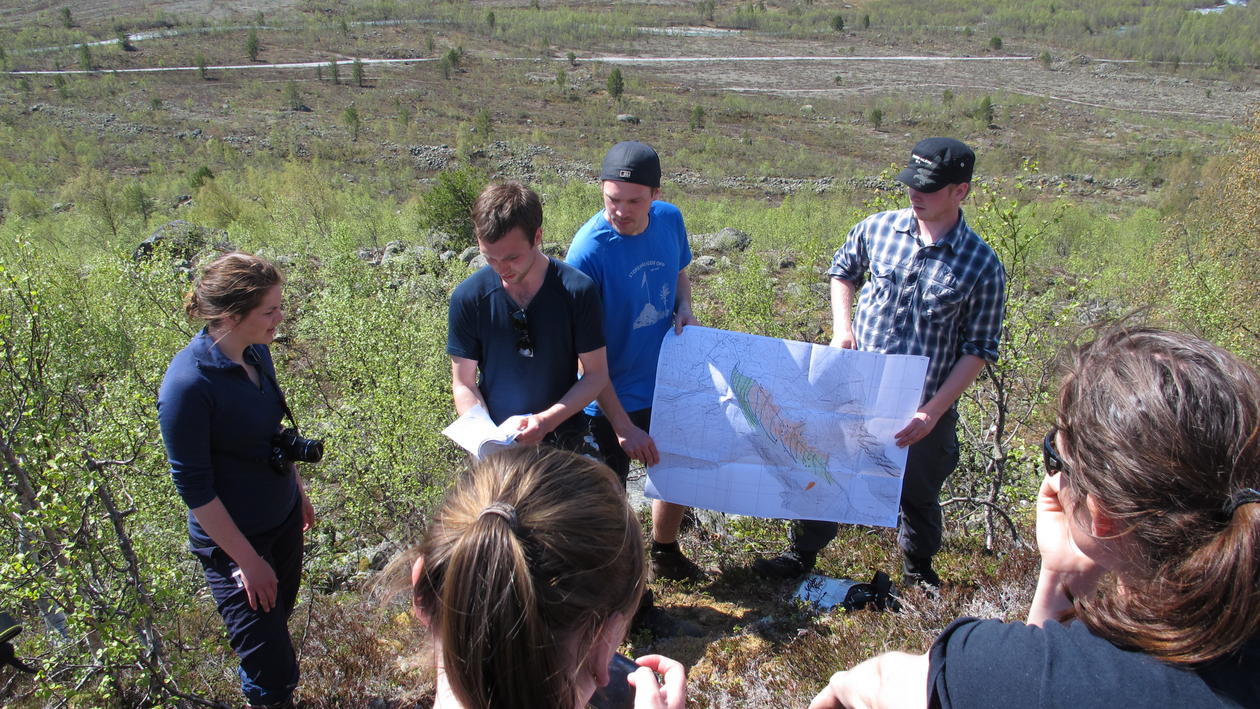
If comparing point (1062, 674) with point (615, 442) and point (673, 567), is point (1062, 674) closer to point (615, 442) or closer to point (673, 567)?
point (615, 442)

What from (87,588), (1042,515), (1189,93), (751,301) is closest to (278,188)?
(751,301)

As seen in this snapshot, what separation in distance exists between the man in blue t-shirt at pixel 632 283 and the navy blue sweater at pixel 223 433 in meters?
1.29

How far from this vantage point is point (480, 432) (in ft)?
8.80

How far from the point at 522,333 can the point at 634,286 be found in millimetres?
601

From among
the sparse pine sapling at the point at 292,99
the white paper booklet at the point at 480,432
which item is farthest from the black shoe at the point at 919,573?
the sparse pine sapling at the point at 292,99

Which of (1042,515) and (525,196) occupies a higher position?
(525,196)

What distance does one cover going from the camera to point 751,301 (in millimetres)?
9688

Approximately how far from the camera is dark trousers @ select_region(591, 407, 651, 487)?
3.35m

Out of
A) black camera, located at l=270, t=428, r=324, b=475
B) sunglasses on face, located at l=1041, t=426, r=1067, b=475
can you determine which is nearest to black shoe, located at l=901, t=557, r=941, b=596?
sunglasses on face, located at l=1041, t=426, r=1067, b=475

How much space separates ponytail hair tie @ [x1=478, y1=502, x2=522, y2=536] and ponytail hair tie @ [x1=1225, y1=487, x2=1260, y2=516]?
1.07 metres

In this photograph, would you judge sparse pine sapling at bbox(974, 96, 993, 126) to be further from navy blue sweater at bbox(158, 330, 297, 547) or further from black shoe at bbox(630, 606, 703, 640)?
navy blue sweater at bbox(158, 330, 297, 547)

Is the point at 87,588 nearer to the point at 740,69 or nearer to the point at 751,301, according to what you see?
the point at 751,301

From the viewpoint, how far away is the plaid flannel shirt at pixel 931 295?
288cm

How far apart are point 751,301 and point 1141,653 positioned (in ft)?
28.6
